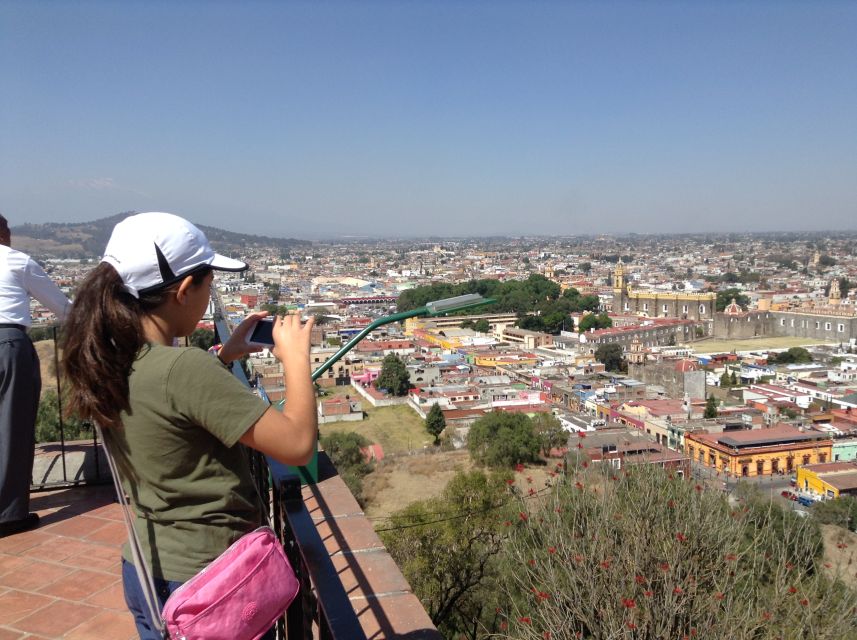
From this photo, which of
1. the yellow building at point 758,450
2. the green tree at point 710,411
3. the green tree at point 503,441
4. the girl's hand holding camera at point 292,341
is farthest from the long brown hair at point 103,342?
the green tree at point 710,411

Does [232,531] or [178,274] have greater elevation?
[178,274]

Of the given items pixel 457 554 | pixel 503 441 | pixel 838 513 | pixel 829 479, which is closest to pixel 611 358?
pixel 503 441

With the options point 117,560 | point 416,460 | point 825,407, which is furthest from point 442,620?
point 825,407

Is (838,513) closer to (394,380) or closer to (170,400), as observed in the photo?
(170,400)

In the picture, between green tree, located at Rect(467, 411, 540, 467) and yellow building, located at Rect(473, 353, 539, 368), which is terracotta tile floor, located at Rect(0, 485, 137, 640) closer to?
green tree, located at Rect(467, 411, 540, 467)

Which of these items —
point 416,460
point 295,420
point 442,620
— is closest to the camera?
point 295,420

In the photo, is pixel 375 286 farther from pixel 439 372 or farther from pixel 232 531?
pixel 232 531
